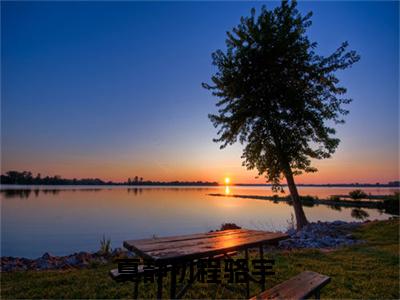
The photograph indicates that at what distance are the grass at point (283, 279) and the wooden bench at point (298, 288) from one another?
3.84ft

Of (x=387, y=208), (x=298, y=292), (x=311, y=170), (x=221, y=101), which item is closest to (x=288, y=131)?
(x=311, y=170)

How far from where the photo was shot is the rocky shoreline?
6277 millimetres

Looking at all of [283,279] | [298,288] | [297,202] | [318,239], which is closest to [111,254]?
[283,279]

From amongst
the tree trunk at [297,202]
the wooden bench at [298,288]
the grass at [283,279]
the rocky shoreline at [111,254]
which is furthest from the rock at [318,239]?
the wooden bench at [298,288]

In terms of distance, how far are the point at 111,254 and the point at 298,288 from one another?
619cm

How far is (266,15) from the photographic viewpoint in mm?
11055

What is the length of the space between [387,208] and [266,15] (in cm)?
2347

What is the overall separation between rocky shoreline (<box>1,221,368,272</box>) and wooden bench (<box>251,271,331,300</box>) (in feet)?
16.5

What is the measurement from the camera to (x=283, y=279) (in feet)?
15.3

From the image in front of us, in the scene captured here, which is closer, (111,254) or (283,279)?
(283,279)

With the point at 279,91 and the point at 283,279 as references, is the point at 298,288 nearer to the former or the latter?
the point at 283,279

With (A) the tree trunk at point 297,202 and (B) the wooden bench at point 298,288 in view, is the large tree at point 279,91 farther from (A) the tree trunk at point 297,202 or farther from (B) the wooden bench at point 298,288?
(B) the wooden bench at point 298,288

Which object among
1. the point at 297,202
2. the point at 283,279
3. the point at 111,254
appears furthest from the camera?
the point at 297,202

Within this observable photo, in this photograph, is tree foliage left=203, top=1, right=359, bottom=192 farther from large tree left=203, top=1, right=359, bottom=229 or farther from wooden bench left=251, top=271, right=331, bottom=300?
wooden bench left=251, top=271, right=331, bottom=300
